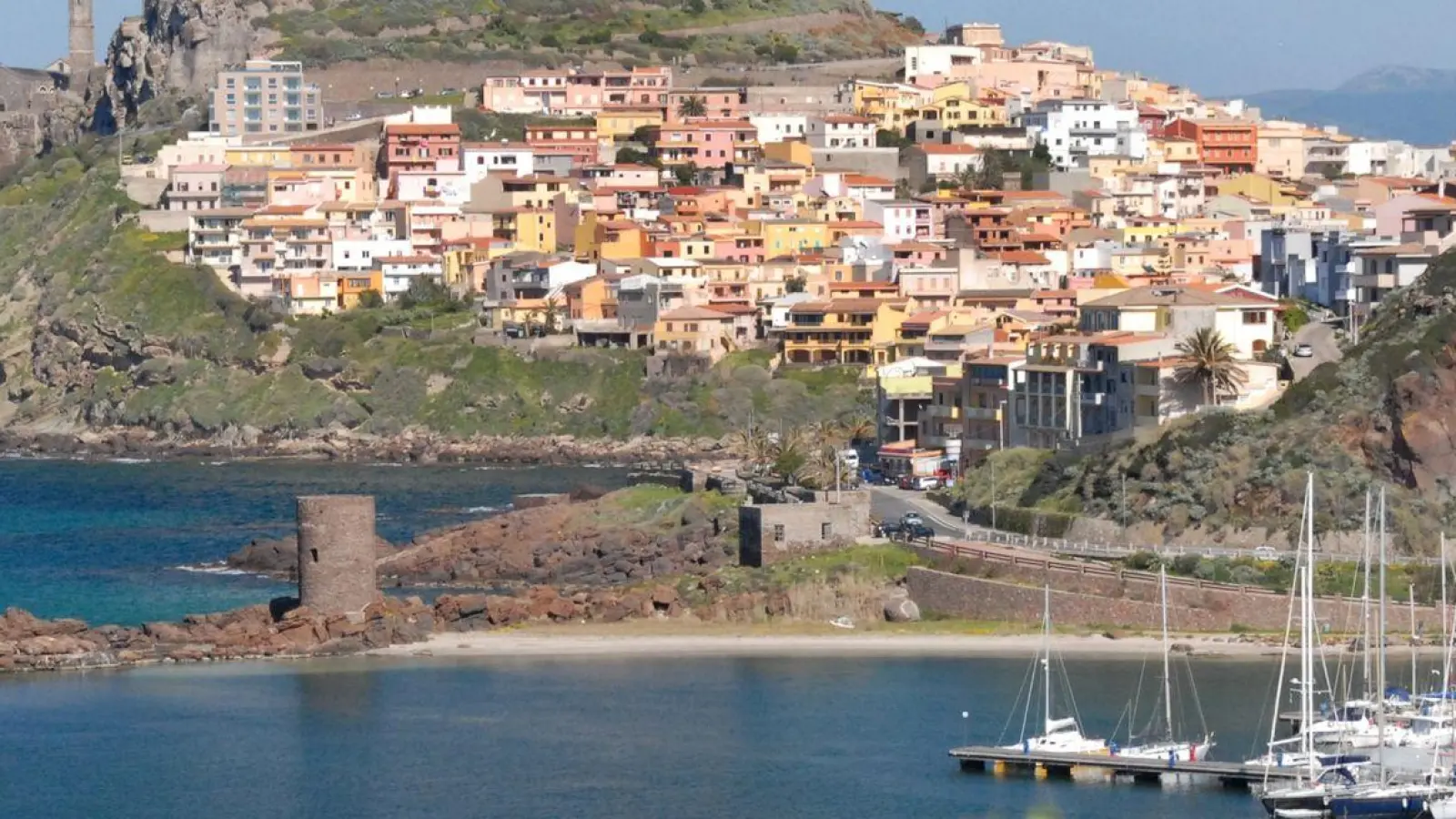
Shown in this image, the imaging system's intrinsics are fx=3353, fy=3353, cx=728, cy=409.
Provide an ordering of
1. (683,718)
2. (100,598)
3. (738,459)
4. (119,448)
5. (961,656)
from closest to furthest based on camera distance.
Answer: (683,718)
(961,656)
(100,598)
(738,459)
(119,448)

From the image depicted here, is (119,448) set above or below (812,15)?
below

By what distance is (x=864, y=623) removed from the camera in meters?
52.7

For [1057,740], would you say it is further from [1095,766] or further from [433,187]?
[433,187]

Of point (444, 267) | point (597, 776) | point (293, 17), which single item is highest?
point (293, 17)

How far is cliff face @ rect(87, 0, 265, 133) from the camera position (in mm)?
127188

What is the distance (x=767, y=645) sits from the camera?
51.7 meters

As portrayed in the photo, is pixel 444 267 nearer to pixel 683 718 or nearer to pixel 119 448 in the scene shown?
pixel 119 448

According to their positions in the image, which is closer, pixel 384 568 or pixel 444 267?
pixel 384 568

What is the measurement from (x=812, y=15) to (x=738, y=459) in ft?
204

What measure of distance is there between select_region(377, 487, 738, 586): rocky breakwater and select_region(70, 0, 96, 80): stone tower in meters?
85.1

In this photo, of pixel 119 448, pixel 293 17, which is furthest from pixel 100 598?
pixel 293 17

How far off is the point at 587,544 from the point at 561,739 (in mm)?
17827

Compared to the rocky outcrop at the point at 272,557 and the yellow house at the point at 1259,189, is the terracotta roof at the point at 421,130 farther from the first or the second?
the rocky outcrop at the point at 272,557

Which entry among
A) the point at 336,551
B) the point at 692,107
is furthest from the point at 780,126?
the point at 336,551
